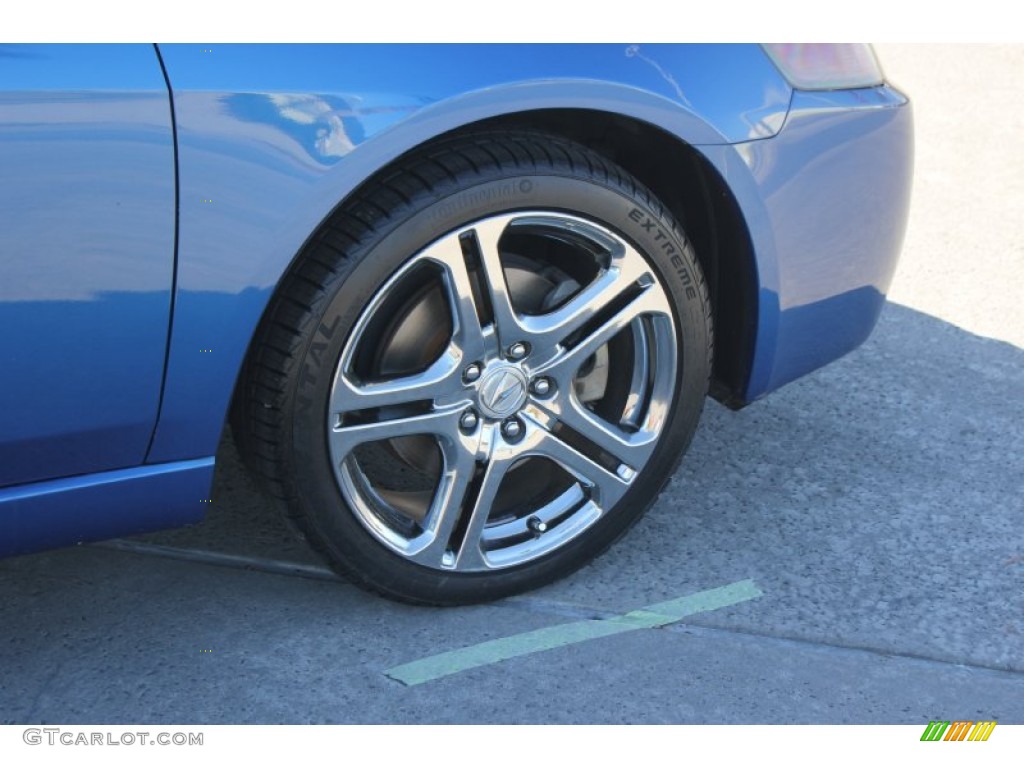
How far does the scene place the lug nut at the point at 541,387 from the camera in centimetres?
265

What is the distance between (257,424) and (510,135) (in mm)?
670

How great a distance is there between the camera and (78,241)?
205 cm

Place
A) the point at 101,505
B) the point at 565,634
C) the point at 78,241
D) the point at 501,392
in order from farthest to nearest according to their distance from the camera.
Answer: the point at 565,634
the point at 501,392
the point at 101,505
the point at 78,241

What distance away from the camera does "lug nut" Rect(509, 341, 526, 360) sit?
2.60 meters

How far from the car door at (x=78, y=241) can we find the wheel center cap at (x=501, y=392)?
62 cm

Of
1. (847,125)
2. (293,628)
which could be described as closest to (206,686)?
(293,628)

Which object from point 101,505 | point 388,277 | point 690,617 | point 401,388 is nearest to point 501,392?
point 401,388

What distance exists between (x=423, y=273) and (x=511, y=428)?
0.34 meters

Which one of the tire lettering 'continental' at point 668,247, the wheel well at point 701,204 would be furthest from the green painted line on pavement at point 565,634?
the tire lettering 'continental' at point 668,247

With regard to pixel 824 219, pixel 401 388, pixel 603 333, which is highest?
pixel 824 219

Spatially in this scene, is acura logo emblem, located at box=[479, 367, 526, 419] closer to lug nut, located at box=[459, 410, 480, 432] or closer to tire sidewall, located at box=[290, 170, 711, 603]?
lug nut, located at box=[459, 410, 480, 432]

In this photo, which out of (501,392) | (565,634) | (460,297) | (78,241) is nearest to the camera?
(78,241)

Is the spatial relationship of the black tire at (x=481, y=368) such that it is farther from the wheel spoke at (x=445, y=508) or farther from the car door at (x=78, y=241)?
the car door at (x=78, y=241)

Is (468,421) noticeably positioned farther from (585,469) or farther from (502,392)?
(585,469)
